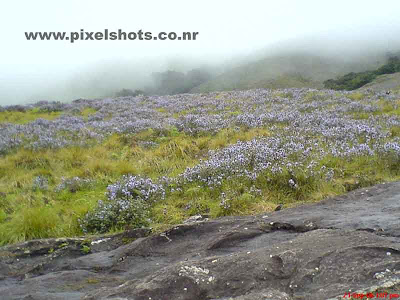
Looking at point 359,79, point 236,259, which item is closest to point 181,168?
point 236,259

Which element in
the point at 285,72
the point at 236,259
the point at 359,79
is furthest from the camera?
the point at 285,72

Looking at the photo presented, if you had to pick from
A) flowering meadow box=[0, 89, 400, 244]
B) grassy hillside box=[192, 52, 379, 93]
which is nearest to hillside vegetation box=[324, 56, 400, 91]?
grassy hillside box=[192, 52, 379, 93]

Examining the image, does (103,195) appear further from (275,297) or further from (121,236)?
(275,297)

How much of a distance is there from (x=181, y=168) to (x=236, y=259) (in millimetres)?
5099

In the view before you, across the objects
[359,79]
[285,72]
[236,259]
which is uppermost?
[285,72]

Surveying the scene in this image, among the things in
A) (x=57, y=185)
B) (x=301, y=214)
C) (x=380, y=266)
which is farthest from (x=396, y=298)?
(x=57, y=185)

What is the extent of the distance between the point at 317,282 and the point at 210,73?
257 ft

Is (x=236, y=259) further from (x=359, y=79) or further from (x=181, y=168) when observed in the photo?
(x=359, y=79)

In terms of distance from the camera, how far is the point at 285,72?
66.8 metres

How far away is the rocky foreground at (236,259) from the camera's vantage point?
2328 mm

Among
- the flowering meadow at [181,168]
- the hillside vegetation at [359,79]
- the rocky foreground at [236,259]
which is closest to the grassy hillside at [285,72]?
the hillside vegetation at [359,79]

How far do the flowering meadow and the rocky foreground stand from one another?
2.88 feet

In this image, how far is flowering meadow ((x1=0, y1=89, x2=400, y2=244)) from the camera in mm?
5320

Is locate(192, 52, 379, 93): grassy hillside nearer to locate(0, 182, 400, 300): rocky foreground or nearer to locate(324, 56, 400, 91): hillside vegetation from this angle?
locate(324, 56, 400, 91): hillside vegetation
